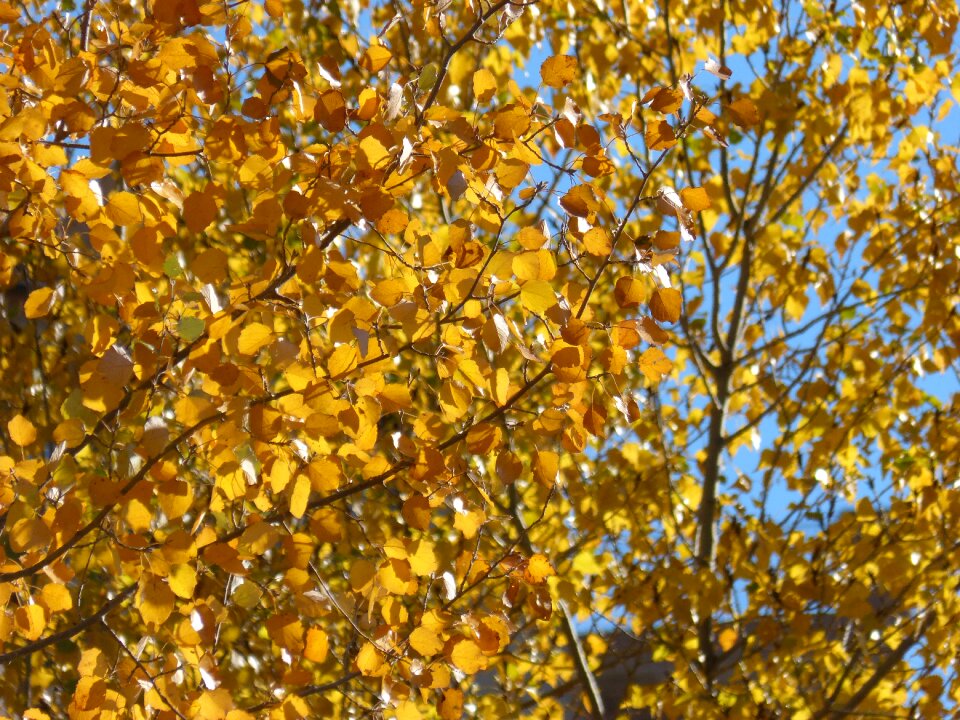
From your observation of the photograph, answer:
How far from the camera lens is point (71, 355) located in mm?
3947

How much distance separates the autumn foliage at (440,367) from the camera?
1.99 metres

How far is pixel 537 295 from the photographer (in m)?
1.92

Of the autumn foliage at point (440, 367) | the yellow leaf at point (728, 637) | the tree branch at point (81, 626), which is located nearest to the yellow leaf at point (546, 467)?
the autumn foliage at point (440, 367)

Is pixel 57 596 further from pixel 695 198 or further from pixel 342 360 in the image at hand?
pixel 695 198

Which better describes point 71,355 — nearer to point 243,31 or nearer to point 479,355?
point 243,31

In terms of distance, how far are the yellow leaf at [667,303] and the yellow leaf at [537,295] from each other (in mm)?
212

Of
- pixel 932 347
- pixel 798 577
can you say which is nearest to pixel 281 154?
pixel 798 577

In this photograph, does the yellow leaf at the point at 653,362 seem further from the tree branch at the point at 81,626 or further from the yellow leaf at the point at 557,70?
the tree branch at the point at 81,626

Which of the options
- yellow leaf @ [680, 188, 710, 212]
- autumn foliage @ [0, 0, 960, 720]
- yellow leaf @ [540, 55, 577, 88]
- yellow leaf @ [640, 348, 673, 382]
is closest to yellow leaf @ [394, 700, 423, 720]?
autumn foliage @ [0, 0, 960, 720]

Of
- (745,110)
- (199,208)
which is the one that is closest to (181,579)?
(199,208)

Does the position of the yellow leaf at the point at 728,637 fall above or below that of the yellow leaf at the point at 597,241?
above

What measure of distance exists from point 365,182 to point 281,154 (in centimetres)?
24

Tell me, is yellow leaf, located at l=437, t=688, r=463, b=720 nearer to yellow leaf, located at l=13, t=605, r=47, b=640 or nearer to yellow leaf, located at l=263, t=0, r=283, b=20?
yellow leaf, located at l=13, t=605, r=47, b=640

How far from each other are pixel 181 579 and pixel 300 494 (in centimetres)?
30
